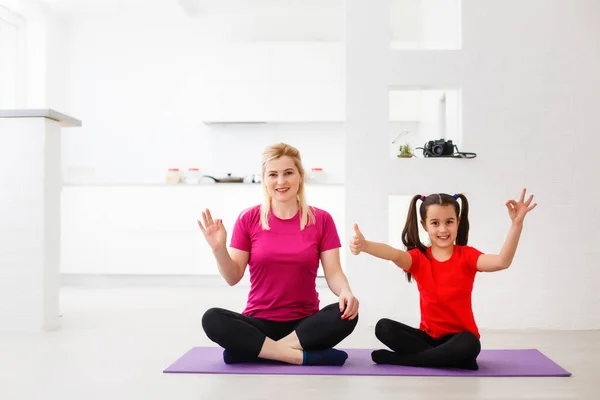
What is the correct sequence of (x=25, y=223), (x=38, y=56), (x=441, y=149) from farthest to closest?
(x=38, y=56)
(x=441, y=149)
(x=25, y=223)

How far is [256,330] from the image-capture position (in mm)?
2383

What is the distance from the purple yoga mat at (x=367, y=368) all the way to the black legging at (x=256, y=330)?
8 centimetres

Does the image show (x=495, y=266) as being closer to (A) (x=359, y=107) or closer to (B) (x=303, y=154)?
(A) (x=359, y=107)

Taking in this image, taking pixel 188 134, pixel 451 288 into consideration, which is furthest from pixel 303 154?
pixel 451 288

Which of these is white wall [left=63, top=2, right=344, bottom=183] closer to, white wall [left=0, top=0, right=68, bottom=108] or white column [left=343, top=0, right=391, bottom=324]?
white wall [left=0, top=0, right=68, bottom=108]

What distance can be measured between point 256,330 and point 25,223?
1.54 metres

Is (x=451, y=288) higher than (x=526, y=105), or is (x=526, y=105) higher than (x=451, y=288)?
(x=526, y=105)

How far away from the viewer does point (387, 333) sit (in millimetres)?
2453

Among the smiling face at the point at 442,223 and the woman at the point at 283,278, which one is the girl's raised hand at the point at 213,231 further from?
the smiling face at the point at 442,223

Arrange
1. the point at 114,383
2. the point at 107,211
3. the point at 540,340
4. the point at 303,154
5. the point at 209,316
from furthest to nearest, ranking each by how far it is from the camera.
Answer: the point at 303,154, the point at 107,211, the point at 540,340, the point at 209,316, the point at 114,383

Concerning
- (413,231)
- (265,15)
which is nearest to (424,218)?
(413,231)

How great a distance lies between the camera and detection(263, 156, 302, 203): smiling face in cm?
251

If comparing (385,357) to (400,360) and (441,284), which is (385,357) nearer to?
(400,360)

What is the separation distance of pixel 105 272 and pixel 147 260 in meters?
0.38
